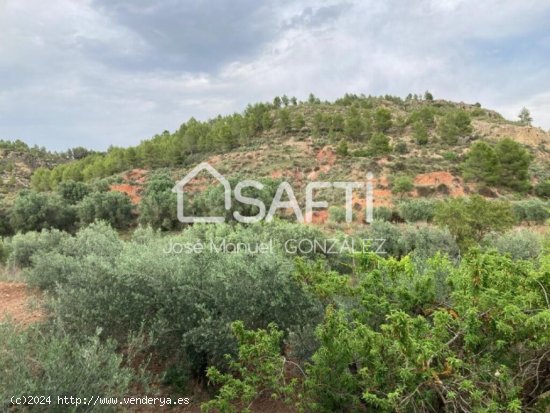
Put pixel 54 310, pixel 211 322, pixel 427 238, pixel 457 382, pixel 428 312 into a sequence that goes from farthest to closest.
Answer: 1. pixel 427 238
2. pixel 54 310
3. pixel 211 322
4. pixel 428 312
5. pixel 457 382

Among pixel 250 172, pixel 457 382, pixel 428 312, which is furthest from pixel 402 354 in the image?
pixel 250 172

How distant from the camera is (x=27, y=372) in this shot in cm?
336

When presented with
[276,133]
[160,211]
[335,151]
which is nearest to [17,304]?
[160,211]

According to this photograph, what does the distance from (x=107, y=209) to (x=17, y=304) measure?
24433 millimetres

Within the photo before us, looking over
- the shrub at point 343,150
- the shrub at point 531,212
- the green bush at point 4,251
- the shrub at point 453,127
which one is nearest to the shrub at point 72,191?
the green bush at point 4,251

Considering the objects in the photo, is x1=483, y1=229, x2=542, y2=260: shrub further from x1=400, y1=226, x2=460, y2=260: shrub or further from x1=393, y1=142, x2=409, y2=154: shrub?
x1=393, y1=142, x2=409, y2=154: shrub

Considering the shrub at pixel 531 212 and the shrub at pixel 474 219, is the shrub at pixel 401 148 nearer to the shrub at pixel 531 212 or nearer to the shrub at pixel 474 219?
the shrub at pixel 531 212

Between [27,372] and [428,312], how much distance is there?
3.61 meters

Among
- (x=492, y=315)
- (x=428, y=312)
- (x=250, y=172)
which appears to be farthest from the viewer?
(x=250, y=172)

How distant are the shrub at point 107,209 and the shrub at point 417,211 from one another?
67.3 feet

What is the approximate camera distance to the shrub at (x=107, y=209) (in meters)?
29.1

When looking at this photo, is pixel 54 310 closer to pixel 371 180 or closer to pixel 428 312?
pixel 428 312

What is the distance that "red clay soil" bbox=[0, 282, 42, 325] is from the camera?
5.84 meters

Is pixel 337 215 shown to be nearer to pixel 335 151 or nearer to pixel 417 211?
pixel 417 211
